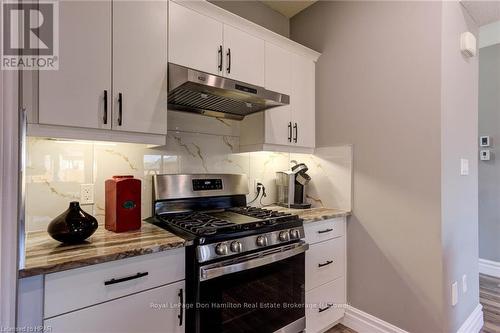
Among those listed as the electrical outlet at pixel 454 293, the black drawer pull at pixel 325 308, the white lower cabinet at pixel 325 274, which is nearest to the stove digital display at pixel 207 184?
the white lower cabinet at pixel 325 274

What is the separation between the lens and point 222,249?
1.29 meters

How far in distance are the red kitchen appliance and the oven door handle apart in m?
0.52

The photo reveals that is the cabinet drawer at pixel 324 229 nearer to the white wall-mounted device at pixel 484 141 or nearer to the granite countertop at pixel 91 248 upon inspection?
the granite countertop at pixel 91 248

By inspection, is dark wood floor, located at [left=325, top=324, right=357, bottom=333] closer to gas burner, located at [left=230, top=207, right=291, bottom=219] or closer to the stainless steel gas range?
the stainless steel gas range

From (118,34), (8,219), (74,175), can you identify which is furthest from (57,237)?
(118,34)

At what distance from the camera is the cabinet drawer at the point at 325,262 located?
180 centimetres

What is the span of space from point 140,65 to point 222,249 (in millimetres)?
1084

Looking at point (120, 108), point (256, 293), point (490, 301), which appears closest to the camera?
point (120, 108)

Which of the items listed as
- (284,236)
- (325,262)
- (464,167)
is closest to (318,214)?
(325,262)

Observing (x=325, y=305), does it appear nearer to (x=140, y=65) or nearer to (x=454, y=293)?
(x=454, y=293)

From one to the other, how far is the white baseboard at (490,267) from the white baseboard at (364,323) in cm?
209

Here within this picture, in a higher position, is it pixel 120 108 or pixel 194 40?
pixel 194 40

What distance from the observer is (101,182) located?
1.57 metres

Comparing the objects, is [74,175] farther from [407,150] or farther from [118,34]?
[407,150]
